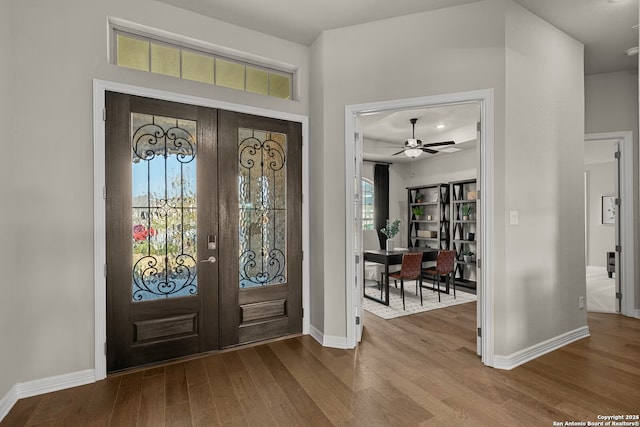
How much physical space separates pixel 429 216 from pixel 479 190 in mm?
4703

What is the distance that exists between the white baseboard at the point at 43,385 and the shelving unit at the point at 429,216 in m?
6.22

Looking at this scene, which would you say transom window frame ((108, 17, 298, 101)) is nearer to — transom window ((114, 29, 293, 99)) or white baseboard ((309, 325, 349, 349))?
transom window ((114, 29, 293, 99))

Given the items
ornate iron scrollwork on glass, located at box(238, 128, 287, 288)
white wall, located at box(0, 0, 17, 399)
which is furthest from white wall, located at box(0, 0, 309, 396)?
ornate iron scrollwork on glass, located at box(238, 128, 287, 288)

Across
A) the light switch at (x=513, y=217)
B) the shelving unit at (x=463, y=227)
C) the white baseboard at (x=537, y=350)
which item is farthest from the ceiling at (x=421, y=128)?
the white baseboard at (x=537, y=350)

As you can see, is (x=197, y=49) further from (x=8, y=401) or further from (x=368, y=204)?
(x=368, y=204)

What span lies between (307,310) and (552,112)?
3228 millimetres

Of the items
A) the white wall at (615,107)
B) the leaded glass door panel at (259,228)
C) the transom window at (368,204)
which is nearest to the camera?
the leaded glass door panel at (259,228)

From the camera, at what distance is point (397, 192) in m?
8.07

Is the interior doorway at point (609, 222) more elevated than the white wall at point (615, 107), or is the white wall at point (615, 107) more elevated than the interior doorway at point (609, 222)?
the white wall at point (615, 107)

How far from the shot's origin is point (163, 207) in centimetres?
279

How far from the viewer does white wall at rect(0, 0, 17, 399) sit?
212 centimetres

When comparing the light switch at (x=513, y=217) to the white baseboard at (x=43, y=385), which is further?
the light switch at (x=513, y=217)

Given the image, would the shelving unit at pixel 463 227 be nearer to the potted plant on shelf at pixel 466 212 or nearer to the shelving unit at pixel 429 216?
the potted plant on shelf at pixel 466 212

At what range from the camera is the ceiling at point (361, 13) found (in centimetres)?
281
